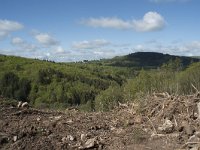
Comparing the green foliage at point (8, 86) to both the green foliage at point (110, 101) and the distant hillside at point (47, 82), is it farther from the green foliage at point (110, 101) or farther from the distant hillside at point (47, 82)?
the green foliage at point (110, 101)

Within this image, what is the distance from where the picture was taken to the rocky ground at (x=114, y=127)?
21.7ft

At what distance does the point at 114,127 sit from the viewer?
7441 millimetres

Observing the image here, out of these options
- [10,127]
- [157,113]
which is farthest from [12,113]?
[157,113]

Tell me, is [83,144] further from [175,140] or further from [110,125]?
[175,140]

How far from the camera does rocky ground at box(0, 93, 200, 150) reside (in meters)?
6.61

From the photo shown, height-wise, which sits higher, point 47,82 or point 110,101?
point 110,101

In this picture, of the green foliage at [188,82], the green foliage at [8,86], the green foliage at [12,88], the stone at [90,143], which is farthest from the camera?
the green foliage at [8,86]

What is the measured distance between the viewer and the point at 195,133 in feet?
21.7

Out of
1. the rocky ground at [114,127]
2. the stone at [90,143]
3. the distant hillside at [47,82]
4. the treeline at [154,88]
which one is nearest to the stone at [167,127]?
the rocky ground at [114,127]

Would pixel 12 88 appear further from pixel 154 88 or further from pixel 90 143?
pixel 90 143

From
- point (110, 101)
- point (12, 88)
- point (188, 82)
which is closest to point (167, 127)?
point (110, 101)

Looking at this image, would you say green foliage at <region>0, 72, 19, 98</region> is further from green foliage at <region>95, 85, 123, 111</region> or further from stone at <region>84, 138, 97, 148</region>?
stone at <region>84, 138, 97, 148</region>

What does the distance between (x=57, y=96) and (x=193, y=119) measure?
10215 centimetres

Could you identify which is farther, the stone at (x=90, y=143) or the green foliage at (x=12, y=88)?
the green foliage at (x=12, y=88)
